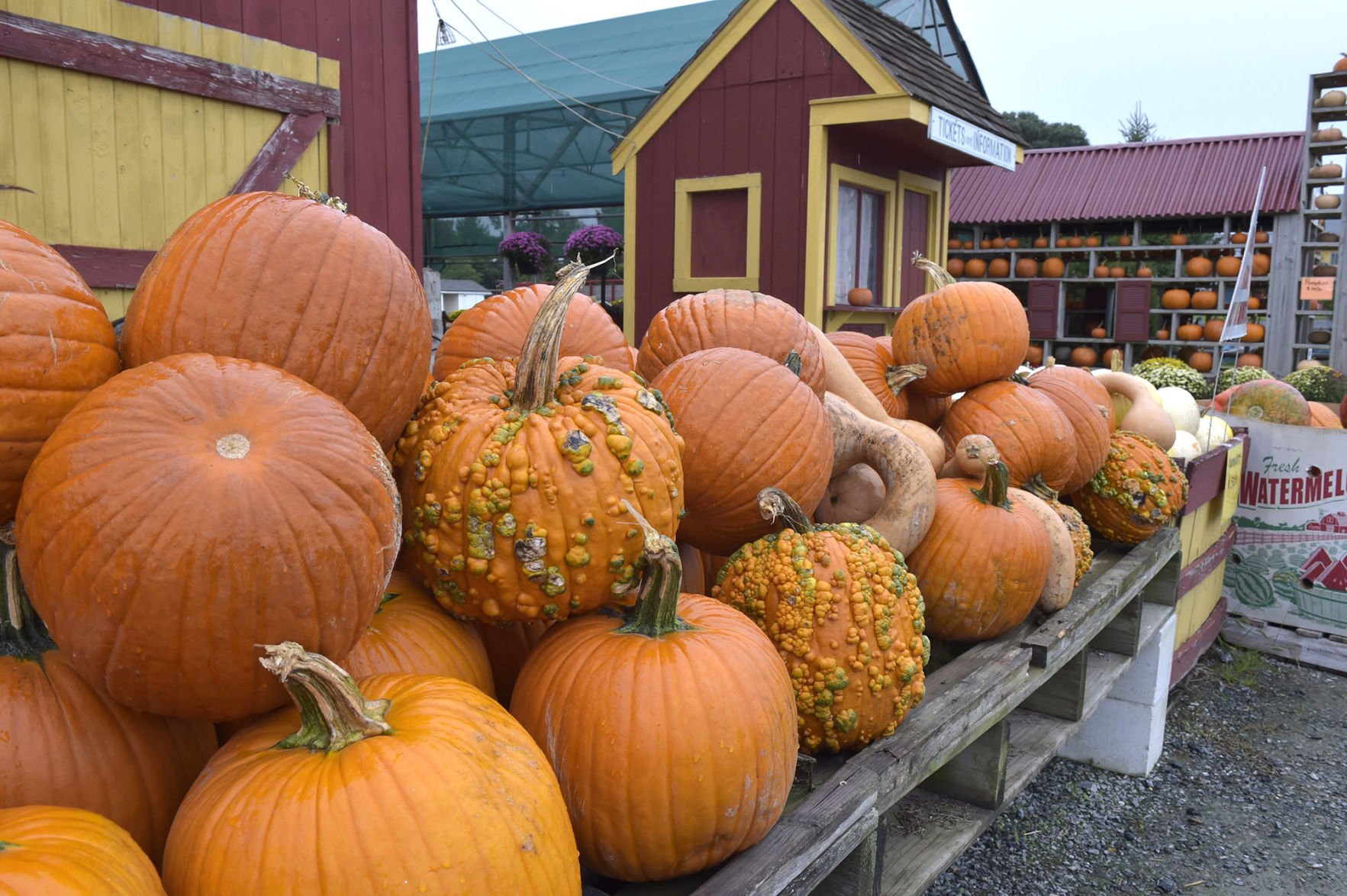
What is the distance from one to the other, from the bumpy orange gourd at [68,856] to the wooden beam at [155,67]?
3.70m

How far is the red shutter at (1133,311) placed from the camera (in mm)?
13969

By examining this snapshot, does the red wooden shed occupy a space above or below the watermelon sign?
above

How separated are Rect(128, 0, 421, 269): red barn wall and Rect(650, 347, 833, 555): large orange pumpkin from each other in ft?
11.4

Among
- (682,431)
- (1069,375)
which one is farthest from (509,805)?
(1069,375)

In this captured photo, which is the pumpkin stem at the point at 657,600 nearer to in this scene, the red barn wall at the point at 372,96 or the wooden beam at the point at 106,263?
the wooden beam at the point at 106,263

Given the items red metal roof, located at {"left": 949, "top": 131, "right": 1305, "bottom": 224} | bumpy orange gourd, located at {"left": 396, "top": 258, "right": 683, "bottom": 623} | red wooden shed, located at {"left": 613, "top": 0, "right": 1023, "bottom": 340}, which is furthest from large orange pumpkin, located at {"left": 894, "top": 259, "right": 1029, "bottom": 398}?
red metal roof, located at {"left": 949, "top": 131, "right": 1305, "bottom": 224}

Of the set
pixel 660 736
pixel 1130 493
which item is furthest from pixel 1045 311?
pixel 660 736

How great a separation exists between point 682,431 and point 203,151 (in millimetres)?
3564

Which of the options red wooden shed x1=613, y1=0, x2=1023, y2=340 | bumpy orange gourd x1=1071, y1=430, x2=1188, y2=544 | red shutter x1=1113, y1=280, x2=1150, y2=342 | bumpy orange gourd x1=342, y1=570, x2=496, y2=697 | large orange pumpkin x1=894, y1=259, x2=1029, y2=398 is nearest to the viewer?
bumpy orange gourd x1=342, y1=570, x2=496, y2=697

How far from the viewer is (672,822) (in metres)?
1.28

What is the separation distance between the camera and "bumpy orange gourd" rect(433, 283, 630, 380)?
1911mm

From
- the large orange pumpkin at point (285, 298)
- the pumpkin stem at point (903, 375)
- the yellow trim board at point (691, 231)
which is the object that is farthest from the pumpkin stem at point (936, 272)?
the yellow trim board at point (691, 231)

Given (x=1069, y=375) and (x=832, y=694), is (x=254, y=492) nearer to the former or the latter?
(x=832, y=694)

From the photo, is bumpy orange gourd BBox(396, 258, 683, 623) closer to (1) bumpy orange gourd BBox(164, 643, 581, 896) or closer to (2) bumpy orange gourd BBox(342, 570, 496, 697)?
(2) bumpy orange gourd BBox(342, 570, 496, 697)
